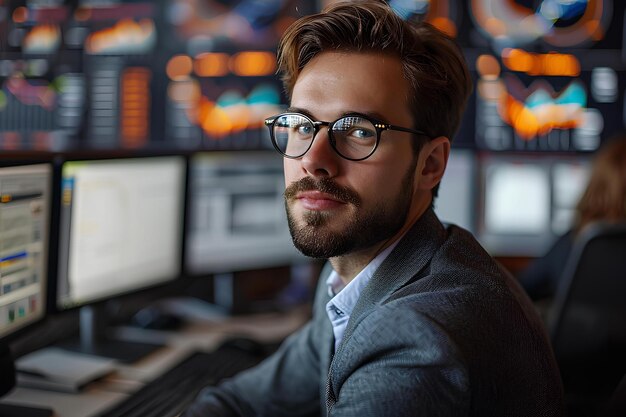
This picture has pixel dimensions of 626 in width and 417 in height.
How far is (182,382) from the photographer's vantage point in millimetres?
1569

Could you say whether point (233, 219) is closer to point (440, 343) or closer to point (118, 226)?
point (118, 226)

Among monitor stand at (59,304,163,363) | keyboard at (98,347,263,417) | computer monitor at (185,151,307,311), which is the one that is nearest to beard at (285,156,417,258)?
keyboard at (98,347,263,417)

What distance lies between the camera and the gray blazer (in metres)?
0.88

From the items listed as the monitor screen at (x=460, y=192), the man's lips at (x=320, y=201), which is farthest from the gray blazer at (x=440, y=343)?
the monitor screen at (x=460, y=192)

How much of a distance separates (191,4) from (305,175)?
203 centimetres

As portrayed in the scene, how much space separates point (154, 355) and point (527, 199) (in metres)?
1.69


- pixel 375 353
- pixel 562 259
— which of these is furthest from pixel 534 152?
pixel 375 353

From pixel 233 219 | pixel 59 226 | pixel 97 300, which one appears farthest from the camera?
pixel 233 219

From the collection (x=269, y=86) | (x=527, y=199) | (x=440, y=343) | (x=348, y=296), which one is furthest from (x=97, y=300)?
(x=527, y=199)

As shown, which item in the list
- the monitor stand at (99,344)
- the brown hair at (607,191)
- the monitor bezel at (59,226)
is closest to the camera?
the monitor bezel at (59,226)

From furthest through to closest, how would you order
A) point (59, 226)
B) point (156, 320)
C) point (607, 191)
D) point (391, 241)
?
point (607, 191) → point (156, 320) → point (59, 226) → point (391, 241)

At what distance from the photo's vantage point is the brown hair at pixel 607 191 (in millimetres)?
2406

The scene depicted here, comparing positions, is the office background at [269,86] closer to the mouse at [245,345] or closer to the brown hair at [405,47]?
the mouse at [245,345]

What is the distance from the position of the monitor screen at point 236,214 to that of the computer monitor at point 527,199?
39.6 inches
